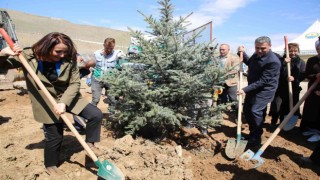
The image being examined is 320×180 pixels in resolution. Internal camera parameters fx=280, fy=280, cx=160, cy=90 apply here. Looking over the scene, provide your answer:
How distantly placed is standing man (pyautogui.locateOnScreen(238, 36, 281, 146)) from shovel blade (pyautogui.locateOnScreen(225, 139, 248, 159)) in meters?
0.48

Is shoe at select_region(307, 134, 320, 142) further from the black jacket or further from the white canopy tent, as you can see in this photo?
the white canopy tent

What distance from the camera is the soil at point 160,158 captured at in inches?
130

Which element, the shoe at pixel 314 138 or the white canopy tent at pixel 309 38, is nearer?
the shoe at pixel 314 138

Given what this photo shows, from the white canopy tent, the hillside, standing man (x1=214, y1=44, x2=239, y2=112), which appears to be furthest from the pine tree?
the hillside

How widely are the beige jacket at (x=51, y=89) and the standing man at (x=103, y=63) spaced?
2162mm

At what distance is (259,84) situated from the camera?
4438mm

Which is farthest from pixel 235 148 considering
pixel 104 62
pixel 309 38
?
pixel 309 38

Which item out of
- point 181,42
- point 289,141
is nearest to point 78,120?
point 181,42

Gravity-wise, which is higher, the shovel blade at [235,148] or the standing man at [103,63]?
the standing man at [103,63]

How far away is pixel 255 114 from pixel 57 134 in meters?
3.03

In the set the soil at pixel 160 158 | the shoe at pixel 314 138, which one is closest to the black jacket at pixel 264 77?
the soil at pixel 160 158

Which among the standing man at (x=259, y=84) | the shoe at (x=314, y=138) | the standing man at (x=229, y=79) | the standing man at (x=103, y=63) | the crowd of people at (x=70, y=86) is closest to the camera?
the crowd of people at (x=70, y=86)

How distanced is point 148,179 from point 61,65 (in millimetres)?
1655

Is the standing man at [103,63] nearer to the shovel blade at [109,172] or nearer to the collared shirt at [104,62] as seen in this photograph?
the collared shirt at [104,62]
